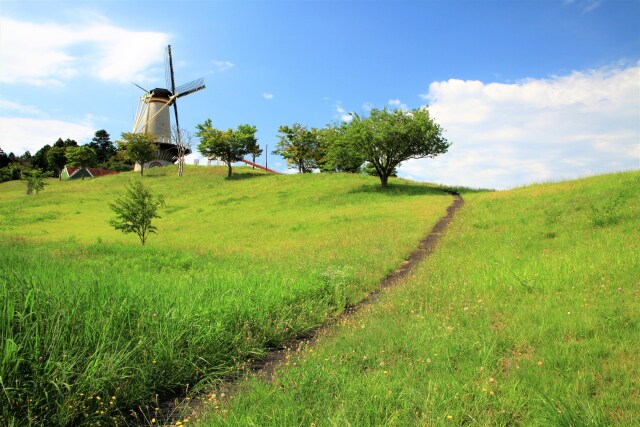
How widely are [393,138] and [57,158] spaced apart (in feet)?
319

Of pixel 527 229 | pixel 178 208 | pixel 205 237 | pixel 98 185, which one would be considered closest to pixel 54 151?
pixel 98 185

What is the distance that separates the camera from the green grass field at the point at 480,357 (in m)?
3.80

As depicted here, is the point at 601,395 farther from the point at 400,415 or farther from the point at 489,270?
the point at 489,270

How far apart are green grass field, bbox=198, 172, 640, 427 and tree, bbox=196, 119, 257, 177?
208 feet

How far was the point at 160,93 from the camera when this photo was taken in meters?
91.8

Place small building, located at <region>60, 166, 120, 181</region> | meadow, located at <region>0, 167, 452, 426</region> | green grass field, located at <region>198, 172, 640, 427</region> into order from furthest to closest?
small building, located at <region>60, 166, 120, 181</region>
meadow, located at <region>0, 167, 452, 426</region>
green grass field, located at <region>198, 172, 640, 427</region>

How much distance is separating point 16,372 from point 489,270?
9.84 meters

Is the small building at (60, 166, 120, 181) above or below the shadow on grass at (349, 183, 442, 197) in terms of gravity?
above

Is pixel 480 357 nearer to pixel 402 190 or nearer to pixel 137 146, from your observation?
pixel 402 190

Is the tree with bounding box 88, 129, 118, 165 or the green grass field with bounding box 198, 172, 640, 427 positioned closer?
the green grass field with bounding box 198, 172, 640, 427

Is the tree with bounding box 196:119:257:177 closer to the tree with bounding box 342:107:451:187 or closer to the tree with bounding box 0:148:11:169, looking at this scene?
the tree with bounding box 342:107:451:187

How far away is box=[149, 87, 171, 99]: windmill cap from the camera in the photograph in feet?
300

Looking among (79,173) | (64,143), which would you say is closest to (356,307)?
(79,173)

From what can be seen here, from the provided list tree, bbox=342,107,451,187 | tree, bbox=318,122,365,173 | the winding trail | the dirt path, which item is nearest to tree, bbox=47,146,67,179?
tree, bbox=318,122,365,173
